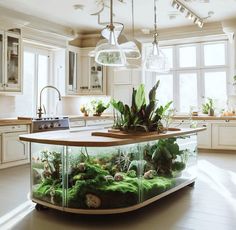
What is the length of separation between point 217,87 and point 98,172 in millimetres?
5302

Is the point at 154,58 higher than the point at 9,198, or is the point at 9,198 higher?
the point at 154,58

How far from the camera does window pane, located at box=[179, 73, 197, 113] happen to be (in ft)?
25.3

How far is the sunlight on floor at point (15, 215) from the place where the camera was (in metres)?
2.79

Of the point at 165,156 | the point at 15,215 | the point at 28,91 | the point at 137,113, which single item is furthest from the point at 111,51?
the point at 28,91

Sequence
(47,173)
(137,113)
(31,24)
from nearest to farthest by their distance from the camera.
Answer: (47,173), (137,113), (31,24)

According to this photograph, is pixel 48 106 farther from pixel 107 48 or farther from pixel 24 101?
pixel 107 48

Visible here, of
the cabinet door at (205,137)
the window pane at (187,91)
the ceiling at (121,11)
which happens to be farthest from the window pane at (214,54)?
the cabinet door at (205,137)

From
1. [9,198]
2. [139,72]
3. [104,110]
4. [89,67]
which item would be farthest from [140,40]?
[9,198]

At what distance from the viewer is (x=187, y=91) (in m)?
7.79

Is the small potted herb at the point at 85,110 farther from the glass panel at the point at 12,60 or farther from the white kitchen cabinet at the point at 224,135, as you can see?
the white kitchen cabinet at the point at 224,135

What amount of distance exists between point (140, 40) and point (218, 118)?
2.56 meters

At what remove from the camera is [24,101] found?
260 inches

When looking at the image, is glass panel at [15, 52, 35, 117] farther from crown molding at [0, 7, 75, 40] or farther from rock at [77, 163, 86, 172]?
rock at [77, 163, 86, 172]

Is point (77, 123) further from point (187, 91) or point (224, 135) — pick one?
point (224, 135)
